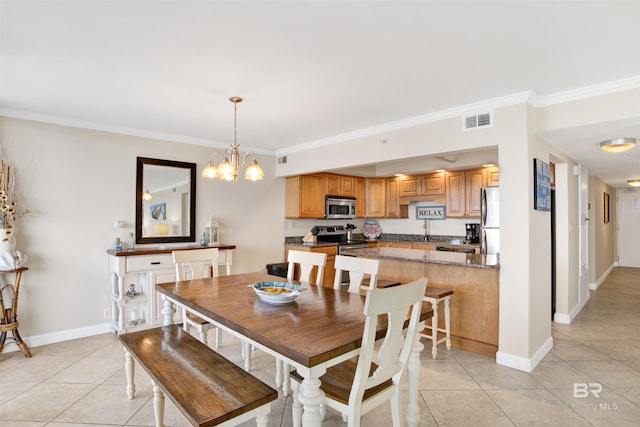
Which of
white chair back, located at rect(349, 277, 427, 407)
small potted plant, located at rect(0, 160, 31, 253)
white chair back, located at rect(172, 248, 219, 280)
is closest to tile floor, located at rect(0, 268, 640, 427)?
white chair back, located at rect(349, 277, 427, 407)

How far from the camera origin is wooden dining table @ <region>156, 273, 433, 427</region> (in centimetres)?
142

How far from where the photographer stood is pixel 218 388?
62.7 inches

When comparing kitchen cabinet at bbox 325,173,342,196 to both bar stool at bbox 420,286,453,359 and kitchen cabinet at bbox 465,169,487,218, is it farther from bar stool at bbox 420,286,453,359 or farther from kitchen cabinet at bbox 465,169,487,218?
bar stool at bbox 420,286,453,359

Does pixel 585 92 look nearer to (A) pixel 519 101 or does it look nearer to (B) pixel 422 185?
(A) pixel 519 101

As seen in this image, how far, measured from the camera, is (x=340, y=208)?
5.94 m

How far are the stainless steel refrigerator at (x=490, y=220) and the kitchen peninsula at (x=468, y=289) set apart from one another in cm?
107

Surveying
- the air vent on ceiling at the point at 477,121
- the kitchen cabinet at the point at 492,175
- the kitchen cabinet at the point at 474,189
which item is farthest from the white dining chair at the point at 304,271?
the kitchen cabinet at the point at 492,175

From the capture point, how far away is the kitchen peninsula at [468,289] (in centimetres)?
305

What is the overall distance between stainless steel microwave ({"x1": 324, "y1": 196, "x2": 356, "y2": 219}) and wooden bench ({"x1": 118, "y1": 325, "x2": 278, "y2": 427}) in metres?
3.75

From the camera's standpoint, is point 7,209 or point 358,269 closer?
point 358,269

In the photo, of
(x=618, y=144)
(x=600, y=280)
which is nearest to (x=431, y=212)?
(x=618, y=144)

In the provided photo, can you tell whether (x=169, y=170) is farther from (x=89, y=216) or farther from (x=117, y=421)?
(x=117, y=421)

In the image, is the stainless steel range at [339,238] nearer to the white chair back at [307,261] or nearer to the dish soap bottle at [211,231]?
the dish soap bottle at [211,231]

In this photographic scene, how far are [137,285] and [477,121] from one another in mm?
3993
